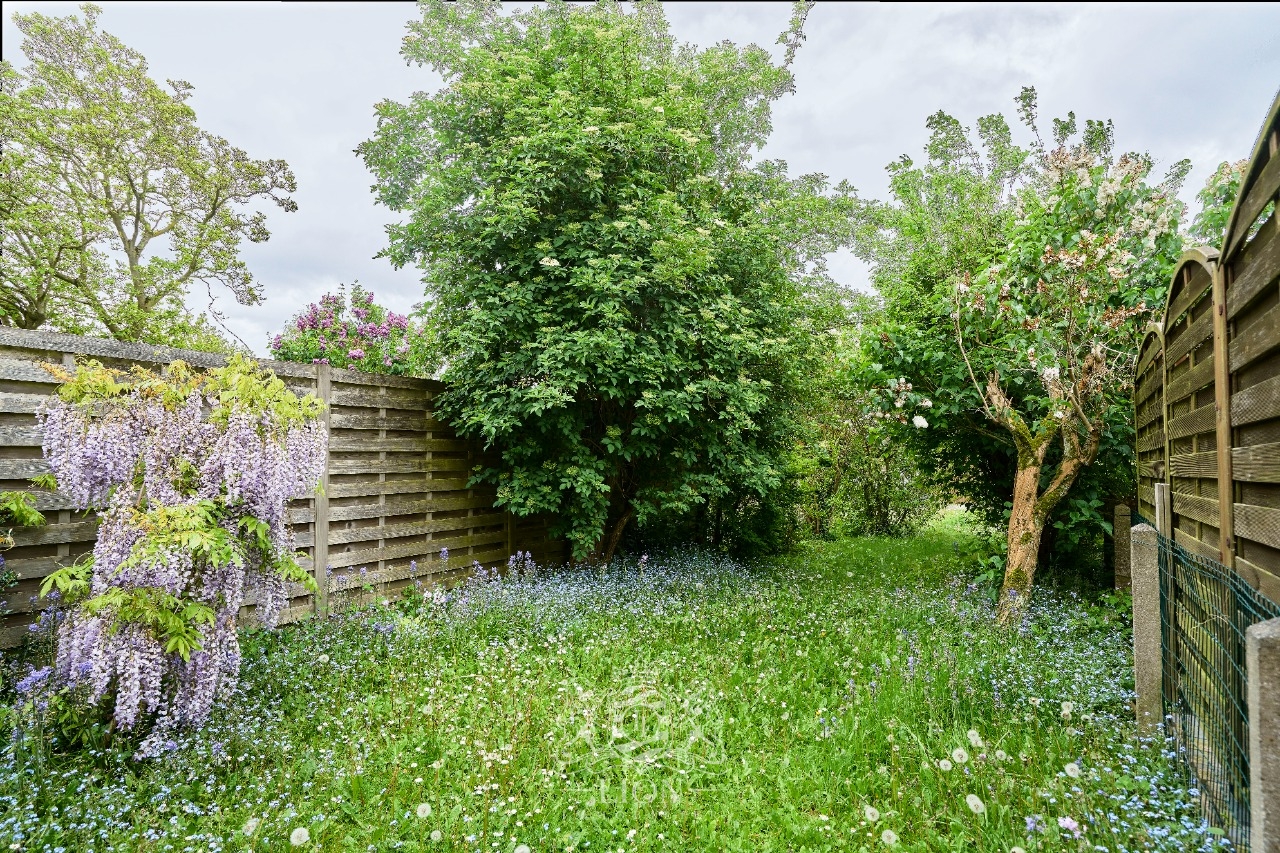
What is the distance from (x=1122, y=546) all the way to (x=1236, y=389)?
13.1ft

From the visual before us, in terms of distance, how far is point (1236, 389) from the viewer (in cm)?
226

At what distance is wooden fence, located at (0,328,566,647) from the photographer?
3.57 metres

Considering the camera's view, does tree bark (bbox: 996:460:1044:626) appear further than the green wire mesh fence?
Yes

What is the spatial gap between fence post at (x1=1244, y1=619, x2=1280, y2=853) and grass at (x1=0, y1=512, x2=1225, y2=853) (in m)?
0.71

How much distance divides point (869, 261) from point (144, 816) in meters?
18.1

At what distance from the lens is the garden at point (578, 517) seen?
8.96ft

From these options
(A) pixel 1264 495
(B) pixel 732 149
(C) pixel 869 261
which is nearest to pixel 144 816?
(A) pixel 1264 495

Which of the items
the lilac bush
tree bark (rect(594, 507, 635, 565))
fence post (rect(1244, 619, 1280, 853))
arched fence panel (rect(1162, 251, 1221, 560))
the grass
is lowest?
the grass

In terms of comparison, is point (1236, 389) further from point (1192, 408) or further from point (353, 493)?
point (353, 493)

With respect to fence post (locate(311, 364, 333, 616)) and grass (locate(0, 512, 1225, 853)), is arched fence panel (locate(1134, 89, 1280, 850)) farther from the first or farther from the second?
fence post (locate(311, 364, 333, 616))

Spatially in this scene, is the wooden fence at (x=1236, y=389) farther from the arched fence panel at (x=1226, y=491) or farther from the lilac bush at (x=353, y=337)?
the lilac bush at (x=353, y=337)

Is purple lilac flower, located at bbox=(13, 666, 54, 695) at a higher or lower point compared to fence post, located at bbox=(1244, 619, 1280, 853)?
lower

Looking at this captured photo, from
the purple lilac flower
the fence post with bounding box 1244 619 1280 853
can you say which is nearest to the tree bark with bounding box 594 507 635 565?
the purple lilac flower

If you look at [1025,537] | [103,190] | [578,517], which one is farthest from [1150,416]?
[103,190]
